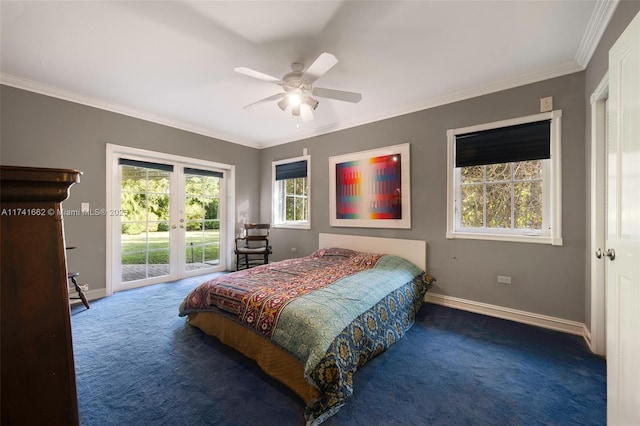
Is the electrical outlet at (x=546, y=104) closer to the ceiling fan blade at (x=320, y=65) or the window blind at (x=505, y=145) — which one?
the window blind at (x=505, y=145)

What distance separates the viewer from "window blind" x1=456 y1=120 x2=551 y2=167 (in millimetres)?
2549

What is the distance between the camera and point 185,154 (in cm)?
406

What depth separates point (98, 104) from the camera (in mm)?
3207

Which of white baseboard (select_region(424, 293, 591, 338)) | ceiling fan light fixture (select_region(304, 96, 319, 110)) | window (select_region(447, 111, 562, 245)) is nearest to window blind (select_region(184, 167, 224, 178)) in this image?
ceiling fan light fixture (select_region(304, 96, 319, 110))

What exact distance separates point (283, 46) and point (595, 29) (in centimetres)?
228

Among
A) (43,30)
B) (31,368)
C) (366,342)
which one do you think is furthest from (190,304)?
(43,30)

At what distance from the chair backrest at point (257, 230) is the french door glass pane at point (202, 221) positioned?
516mm

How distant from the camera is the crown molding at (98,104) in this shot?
2.69 metres

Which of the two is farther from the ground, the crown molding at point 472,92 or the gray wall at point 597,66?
the crown molding at point 472,92

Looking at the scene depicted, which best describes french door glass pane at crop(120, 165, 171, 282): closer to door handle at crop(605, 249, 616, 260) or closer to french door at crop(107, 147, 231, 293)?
french door at crop(107, 147, 231, 293)

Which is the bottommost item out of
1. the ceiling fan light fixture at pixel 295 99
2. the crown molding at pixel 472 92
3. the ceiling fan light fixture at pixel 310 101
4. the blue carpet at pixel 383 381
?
the blue carpet at pixel 383 381

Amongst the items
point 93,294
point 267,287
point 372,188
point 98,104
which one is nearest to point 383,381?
point 267,287

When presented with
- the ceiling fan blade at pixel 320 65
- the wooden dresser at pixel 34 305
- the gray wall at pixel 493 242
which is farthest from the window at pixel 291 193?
the wooden dresser at pixel 34 305

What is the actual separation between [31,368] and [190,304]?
215 centimetres
